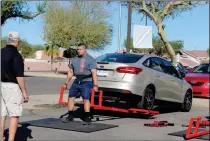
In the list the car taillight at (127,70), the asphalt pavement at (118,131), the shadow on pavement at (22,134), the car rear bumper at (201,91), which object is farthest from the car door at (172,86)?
the car rear bumper at (201,91)

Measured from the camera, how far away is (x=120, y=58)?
9250mm

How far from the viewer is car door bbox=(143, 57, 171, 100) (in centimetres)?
936

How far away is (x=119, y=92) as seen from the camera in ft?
29.1

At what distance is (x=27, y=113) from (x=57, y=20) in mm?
18643

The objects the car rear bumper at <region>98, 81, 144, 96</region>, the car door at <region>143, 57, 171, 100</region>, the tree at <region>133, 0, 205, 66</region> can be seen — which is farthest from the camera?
the car door at <region>143, 57, 171, 100</region>

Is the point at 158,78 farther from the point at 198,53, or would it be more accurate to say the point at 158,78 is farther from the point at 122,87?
the point at 198,53

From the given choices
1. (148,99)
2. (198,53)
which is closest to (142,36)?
(148,99)

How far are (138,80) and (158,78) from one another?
672 mm

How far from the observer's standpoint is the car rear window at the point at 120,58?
9141 mm

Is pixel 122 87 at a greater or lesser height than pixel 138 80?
lesser

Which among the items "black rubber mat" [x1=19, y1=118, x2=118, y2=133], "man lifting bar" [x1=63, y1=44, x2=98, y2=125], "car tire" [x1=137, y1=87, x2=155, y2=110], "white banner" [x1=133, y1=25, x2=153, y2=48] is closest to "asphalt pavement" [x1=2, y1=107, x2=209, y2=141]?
"black rubber mat" [x1=19, y1=118, x2=118, y2=133]

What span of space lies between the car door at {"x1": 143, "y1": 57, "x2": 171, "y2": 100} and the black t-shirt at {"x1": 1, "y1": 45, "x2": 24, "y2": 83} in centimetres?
424

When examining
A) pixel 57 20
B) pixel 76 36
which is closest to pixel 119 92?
pixel 57 20

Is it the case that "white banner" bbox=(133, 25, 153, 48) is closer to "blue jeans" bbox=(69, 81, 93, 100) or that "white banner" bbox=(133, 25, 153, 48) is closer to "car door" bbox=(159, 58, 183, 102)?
"car door" bbox=(159, 58, 183, 102)
